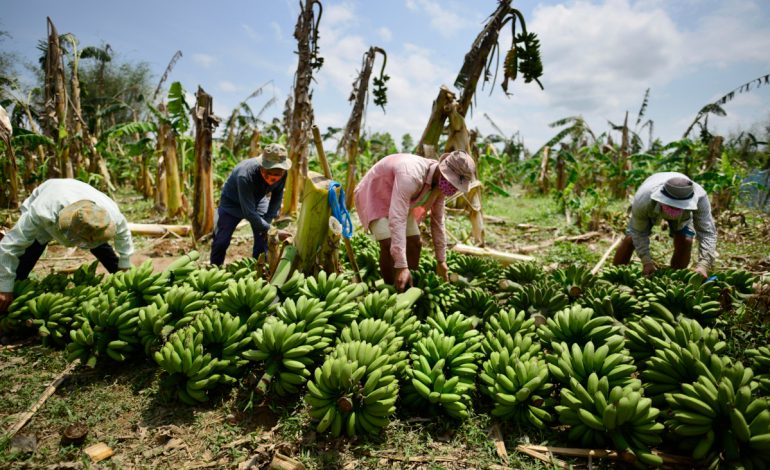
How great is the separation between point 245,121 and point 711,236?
14172 mm

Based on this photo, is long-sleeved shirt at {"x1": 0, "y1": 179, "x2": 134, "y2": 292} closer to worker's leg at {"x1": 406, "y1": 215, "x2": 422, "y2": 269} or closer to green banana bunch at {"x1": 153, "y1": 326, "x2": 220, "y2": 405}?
green banana bunch at {"x1": 153, "y1": 326, "x2": 220, "y2": 405}

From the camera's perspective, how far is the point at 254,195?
452 centimetres

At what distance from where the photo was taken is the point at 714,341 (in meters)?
2.44

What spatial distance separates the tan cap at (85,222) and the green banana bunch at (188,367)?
126cm

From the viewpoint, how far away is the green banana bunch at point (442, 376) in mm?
2299

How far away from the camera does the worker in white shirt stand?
3.00m

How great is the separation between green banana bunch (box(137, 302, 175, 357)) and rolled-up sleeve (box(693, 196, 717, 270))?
525 centimetres

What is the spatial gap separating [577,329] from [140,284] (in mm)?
3414

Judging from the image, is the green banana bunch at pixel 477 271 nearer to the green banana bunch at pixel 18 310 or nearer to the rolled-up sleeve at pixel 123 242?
the rolled-up sleeve at pixel 123 242

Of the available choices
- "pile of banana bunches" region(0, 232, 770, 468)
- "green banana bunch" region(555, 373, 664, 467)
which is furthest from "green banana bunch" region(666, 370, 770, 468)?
"green banana bunch" region(555, 373, 664, 467)

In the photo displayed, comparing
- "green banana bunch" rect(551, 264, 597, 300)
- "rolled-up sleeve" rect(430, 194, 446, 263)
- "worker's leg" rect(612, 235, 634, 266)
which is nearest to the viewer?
"green banana bunch" rect(551, 264, 597, 300)

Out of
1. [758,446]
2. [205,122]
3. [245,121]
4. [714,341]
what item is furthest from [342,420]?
[245,121]

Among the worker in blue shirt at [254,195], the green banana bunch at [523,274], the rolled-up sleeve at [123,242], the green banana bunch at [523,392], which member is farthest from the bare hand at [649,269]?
the rolled-up sleeve at [123,242]

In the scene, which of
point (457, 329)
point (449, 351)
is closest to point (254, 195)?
point (457, 329)
